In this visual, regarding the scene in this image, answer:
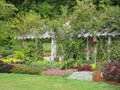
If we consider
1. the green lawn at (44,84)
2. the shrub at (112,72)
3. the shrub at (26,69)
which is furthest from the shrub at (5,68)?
the shrub at (112,72)

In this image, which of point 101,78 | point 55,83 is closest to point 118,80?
point 101,78

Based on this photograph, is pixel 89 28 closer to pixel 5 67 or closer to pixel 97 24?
pixel 97 24

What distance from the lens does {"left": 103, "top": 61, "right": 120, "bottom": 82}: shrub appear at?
54.9 feet

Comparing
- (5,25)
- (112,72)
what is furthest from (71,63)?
(5,25)

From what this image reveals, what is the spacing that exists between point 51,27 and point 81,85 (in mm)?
9388

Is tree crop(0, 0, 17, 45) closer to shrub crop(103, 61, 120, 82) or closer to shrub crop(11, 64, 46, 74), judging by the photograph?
shrub crop(11, 64, 46, 74)

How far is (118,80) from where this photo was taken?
16656 millimetres

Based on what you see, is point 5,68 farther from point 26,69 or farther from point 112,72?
point 112,72

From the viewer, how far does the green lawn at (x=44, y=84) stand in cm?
1551

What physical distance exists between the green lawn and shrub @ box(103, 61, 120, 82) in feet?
2.17

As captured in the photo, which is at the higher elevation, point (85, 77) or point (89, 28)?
point (89, 28)

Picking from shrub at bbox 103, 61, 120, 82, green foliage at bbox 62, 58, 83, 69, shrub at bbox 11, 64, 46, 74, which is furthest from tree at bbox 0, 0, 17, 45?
shrub at bbox 103, 61, 120, 82

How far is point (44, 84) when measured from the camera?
16.5 metres

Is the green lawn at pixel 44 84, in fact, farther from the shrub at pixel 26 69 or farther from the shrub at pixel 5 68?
the shrub at pixel 5 68
